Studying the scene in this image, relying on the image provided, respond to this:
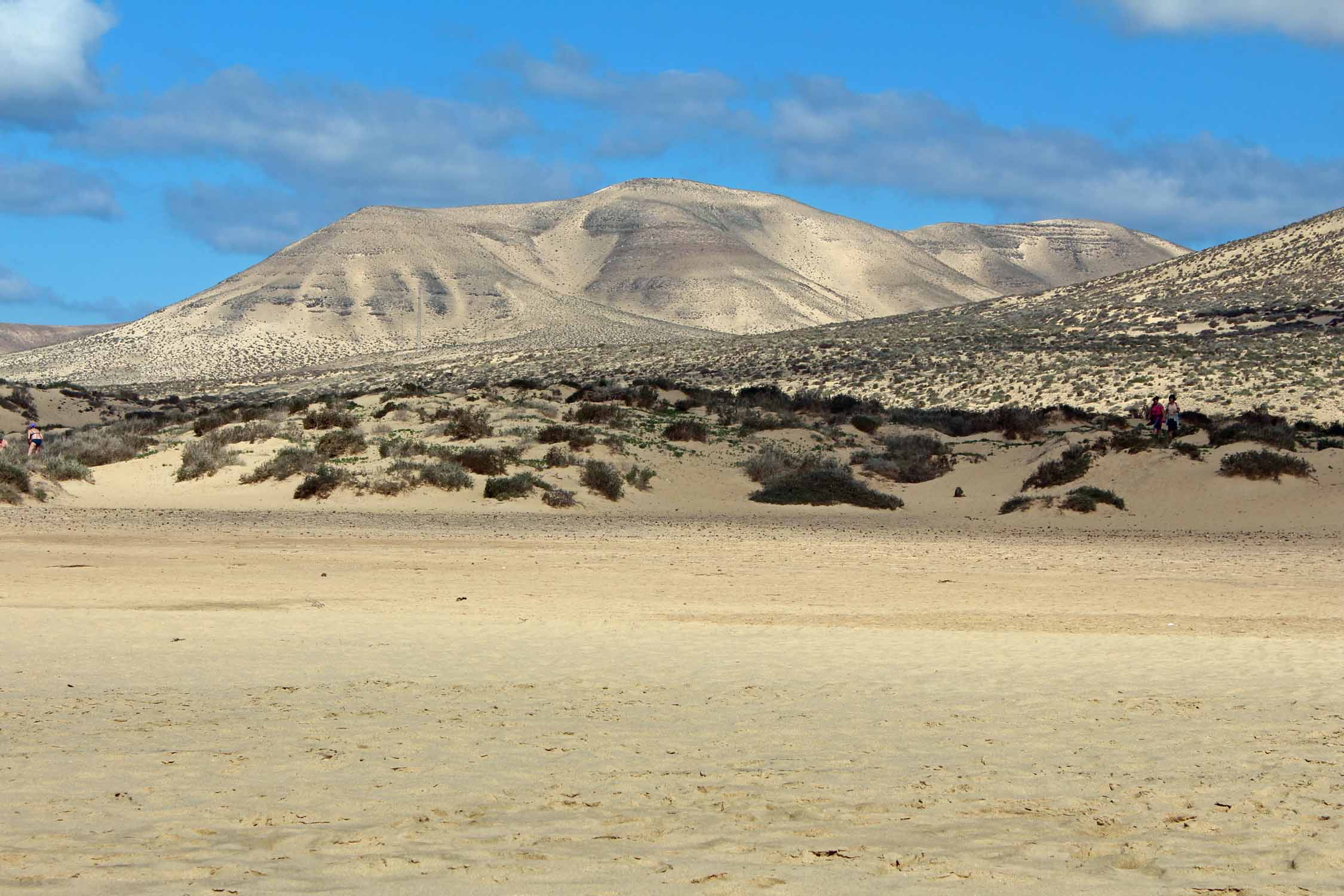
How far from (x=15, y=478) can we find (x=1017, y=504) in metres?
20.1

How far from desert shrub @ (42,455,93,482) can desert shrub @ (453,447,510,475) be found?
785 cm

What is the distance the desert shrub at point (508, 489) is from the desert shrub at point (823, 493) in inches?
209

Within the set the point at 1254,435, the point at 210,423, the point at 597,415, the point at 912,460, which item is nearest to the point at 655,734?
the point at 1254,435

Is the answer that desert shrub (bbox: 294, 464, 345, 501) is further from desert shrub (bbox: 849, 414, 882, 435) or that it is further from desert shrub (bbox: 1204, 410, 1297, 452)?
desert shrub (bbox: 1204, 410, 1297, 452)

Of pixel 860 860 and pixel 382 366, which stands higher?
pixel 382 366

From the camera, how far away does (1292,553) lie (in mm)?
23000

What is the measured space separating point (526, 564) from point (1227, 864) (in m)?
14.4

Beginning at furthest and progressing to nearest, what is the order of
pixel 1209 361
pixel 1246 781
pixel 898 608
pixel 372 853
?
pixel 1209 361, pixel 898 608, pixel 1246 781, pixel 372 853

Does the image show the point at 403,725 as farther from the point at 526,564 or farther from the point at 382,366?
the point at 382,366

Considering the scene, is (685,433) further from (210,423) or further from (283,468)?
(210,423)

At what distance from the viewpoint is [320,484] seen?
29453 millimetres

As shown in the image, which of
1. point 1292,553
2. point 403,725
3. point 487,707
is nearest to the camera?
point 403,725

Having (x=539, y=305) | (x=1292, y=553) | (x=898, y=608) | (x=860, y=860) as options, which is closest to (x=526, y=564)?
(x=898, y=608)

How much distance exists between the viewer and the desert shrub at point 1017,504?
→ 29797mm
